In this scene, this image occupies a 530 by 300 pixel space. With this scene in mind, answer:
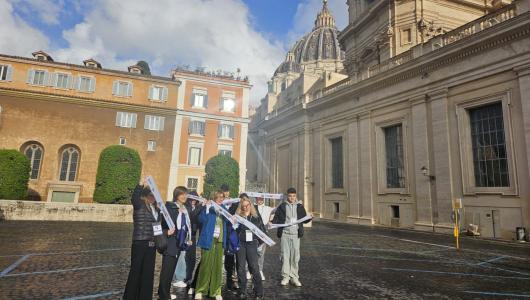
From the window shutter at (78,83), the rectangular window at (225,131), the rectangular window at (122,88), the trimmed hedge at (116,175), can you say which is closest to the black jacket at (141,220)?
the trimmed hedge at (116,175)

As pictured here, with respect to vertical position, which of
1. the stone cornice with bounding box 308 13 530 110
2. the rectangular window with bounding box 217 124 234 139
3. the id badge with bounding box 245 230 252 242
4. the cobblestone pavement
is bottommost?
the cobblestone pavement

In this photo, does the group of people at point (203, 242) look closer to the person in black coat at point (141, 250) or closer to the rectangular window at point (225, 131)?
the person in black coat at point (141, 250)

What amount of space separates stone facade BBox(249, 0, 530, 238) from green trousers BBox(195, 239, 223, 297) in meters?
18.5

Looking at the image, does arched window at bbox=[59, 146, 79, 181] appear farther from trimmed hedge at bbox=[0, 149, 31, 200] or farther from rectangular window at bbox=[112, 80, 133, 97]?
rectangular window at bbox=[112, 80, 133, 97]

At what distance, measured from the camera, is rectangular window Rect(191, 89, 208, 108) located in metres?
34.1

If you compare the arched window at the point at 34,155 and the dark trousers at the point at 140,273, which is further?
the arched window at the point at 34,155

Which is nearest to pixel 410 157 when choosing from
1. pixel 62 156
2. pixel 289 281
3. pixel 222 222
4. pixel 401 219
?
pixel 401 219

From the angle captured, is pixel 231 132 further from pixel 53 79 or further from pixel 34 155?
pixel 34 155

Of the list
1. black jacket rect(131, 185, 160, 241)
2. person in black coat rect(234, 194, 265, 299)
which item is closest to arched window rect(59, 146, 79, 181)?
person in black coat rect(234, 194, 265, 299)

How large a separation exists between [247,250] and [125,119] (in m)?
28.8

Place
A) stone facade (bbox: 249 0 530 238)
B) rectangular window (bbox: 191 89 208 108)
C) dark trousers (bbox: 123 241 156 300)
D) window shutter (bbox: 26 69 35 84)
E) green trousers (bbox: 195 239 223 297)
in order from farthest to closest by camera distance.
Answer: rectangular window (bbox: 191 89 208 108) → window shutter (bbox: 26 69 35 84) → stone facade (bbox: 249 0 530 238) → green trousers (bbox: 195 239 223 297) → dark trousers (bbox: 123 241 156 300)

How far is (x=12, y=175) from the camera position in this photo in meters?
23.5

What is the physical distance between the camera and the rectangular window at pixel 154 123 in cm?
3209

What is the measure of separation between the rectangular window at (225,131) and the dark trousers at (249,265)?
93.0 feet
